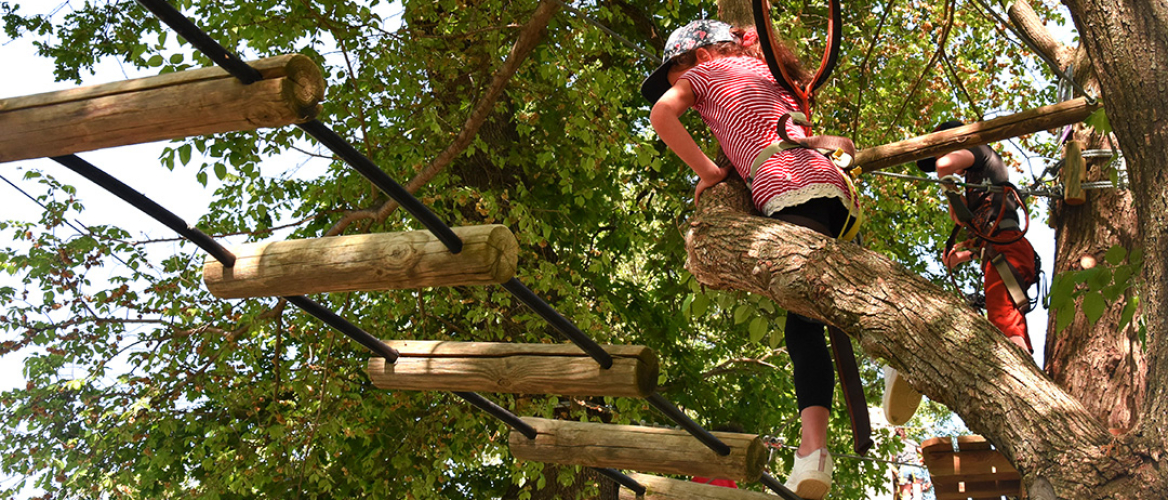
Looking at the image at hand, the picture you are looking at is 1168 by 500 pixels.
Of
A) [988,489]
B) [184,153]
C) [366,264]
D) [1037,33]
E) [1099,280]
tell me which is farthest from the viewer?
[988,489]

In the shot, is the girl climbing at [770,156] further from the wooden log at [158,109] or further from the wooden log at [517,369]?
the wooden log at [158,109]

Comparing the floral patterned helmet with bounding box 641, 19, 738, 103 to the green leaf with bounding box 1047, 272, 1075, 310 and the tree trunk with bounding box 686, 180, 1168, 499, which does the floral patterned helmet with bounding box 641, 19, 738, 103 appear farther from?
the green leaf with bounding box 1047, 272, 1075, 310

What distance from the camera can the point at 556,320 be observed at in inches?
81.7

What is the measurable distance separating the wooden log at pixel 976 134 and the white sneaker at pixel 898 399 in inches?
30.5

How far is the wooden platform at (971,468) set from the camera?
15.9 feet

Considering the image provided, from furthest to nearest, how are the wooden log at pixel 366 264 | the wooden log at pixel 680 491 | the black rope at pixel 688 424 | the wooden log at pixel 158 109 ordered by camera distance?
the wooden log at pixel 680 491
the black rope at pixel 688 424
the wooden log at pixel 366 264
the wooden log at pixel 158 109

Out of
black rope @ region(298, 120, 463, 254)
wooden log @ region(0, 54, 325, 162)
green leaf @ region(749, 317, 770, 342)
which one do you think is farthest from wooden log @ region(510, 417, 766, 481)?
wooden log @ region(0, 54, 325, 162)

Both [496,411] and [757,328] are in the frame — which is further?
[757,328]

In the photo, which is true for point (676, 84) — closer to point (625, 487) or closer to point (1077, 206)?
point (625, 487)

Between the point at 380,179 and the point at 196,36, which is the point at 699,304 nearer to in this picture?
the point at 380,179

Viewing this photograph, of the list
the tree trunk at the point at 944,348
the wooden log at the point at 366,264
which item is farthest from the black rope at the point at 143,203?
the tree trunk at the point at 944,348

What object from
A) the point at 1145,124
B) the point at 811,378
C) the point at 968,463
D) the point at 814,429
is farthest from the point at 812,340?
the point at 968,463

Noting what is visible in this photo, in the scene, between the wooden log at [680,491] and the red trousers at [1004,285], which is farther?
the red trousers at [1004,285]

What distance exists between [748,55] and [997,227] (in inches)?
56.3
